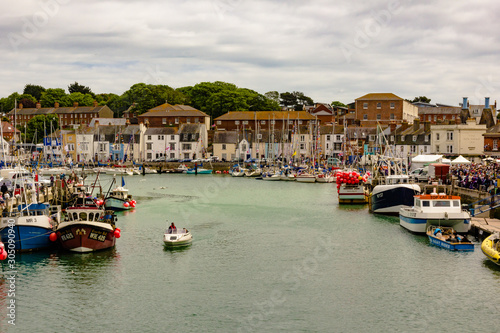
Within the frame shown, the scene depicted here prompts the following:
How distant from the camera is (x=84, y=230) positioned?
3931cm

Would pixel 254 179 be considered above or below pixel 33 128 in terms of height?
below

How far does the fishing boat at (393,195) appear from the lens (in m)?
54.0

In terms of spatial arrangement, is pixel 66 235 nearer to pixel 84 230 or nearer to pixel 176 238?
pixel 84 230

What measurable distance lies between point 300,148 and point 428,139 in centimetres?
3361

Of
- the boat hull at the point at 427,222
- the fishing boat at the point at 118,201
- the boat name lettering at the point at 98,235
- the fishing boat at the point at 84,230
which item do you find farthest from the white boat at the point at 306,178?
the boat name lettering at the point at 98,235

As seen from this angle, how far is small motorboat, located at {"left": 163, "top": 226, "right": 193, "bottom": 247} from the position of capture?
138 ft

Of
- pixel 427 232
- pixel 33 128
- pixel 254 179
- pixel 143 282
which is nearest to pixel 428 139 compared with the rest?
pixel 254 179

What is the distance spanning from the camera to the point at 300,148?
442 ft

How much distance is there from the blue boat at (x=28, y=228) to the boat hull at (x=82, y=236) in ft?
3.25

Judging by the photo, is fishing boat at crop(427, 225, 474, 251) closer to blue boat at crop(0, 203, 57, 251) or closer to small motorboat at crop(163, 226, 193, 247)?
small motorboat at crop(163, 226, 193, 247)

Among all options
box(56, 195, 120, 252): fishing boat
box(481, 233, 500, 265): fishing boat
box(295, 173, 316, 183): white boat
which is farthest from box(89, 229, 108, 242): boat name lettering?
box(295, 173, 316, 183): white boat

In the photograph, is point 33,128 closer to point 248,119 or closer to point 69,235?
point 248,119

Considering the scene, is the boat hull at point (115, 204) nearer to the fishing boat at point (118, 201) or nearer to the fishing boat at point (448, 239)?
the fishing boat at point (118, 201)

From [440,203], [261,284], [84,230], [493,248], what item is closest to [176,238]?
[84,230]
